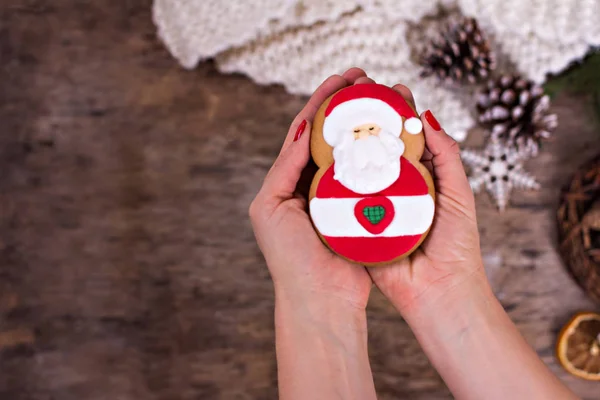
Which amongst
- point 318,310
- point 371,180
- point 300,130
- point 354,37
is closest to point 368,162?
point 371,180

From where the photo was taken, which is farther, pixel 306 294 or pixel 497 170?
pixel 497 170

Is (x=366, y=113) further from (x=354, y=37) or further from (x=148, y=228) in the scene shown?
(x=148, y=228)

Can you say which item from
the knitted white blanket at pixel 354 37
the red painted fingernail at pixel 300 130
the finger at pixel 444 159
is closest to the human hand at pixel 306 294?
the red painted fingernail at pixel 300 130

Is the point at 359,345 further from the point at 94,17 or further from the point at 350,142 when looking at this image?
the point at 94,17

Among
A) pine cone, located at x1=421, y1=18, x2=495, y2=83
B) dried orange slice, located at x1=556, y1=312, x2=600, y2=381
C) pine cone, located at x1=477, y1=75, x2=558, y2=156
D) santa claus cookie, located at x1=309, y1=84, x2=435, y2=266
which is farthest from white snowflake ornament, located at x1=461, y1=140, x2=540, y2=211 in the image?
santa claus cookie, located at x1=309, y1=84, x2=435, y2=266

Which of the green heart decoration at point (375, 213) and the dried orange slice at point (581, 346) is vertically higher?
the green heart decoration at point (375, 213)

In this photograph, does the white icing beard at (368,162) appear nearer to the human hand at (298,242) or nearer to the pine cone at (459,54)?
the human hand at (298,242)
